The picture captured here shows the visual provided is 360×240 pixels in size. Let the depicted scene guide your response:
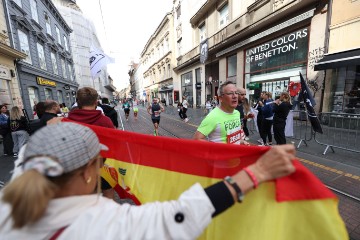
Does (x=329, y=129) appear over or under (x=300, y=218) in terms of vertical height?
under

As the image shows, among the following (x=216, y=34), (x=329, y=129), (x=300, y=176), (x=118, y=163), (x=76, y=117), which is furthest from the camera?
(x=216, y=34)

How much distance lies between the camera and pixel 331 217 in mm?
1067

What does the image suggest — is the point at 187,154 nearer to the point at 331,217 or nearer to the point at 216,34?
the point at 331,217

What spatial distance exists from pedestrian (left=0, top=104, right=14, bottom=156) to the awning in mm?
12867

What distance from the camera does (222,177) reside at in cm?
145

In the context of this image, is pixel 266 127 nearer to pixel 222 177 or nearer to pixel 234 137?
pixel 234 137

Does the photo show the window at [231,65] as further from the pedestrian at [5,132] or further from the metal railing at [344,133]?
the pedestrian at [5,132]

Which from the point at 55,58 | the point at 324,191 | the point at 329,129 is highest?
the point at 55,58

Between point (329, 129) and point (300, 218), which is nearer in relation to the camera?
point (300, 218)

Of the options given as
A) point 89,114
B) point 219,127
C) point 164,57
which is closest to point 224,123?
point 219,127

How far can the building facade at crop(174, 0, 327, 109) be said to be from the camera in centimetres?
984

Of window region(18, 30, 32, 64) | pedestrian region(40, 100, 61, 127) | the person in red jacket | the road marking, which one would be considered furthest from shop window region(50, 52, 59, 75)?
the road marking

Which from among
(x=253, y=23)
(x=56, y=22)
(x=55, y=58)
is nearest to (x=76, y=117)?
(x=253, y=23)

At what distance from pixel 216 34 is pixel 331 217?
19.2 meters
